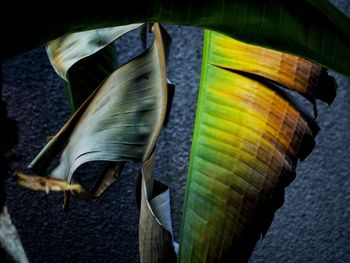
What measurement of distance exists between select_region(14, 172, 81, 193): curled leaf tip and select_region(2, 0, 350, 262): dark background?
15.1 inches

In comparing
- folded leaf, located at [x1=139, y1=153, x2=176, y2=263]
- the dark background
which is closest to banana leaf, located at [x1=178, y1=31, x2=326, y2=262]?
folded leaf, located at [x1=139, y1=153, x2=176, y2=263]

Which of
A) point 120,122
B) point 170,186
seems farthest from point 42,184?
point 170,186

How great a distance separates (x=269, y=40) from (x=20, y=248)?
0.33 metres

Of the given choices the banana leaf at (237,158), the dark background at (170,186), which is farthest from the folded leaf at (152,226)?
the dark background at (170,186)

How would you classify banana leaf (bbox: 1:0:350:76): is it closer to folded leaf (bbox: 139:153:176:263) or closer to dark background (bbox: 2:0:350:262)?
folded leaf (bbox: 139:153:176:263)

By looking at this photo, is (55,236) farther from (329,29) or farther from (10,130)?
(329,29)

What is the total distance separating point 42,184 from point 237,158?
0.60 ft

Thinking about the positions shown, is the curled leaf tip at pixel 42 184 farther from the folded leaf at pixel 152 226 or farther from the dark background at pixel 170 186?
the dark background at pixel 170 186

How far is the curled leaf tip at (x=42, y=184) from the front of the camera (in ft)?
1.32

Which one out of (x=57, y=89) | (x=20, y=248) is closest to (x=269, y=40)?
(x=20, y=248)

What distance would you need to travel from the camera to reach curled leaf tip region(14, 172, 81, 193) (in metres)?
0.40

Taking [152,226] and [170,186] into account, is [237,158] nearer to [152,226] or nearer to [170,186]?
[152,226]

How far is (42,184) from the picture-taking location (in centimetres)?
41

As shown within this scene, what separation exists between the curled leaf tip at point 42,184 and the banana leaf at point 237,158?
0.42 feet
